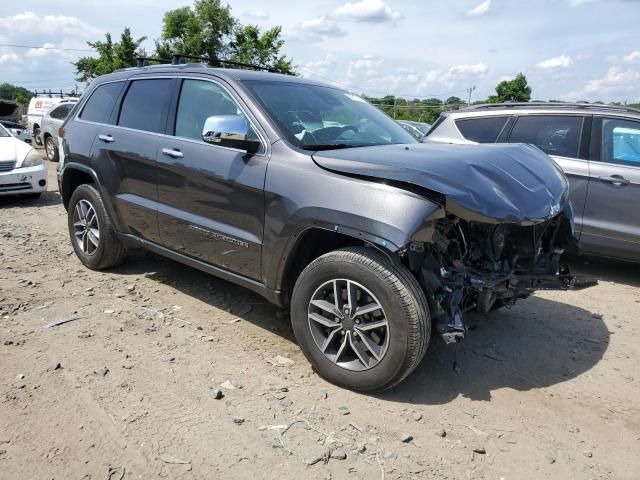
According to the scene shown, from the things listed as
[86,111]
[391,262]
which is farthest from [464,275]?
[86,111]

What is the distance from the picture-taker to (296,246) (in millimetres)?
3379

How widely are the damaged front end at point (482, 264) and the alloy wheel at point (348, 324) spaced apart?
32 cm

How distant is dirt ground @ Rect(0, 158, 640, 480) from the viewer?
2.65 metres

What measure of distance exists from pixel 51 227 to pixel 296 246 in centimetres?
500

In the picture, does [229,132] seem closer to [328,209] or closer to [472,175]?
[328,209]

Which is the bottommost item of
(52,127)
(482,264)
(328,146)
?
(482,264)

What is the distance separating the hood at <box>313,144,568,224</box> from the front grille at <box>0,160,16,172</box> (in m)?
6.99

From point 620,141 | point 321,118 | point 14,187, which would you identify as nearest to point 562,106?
point 620,141

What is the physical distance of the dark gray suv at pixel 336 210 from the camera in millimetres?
2965

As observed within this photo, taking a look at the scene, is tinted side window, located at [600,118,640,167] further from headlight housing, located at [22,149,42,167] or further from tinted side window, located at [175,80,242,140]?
headlight housing, located at [22,149,42,167]

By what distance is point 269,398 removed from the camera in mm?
3191

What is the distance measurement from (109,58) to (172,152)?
33462 mm

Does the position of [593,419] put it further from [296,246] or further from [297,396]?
[296,246]

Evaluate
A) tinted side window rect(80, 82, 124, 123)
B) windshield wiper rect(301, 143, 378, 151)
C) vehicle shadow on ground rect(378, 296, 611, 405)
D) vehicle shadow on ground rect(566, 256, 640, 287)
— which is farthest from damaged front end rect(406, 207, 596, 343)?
tinted side window rect(80, 82, 124, 123)
